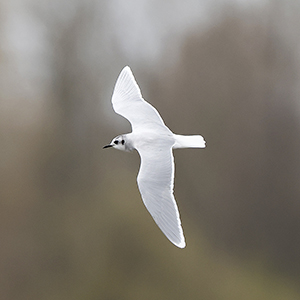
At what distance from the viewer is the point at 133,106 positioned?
1.10 m

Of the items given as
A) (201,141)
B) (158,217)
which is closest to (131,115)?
(201,141)

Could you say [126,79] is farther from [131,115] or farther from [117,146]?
[117,146]

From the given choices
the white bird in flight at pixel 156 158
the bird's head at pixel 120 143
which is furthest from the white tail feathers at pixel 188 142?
the bird's head at pixel 120 143

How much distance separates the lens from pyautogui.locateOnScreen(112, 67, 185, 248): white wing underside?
822 mm

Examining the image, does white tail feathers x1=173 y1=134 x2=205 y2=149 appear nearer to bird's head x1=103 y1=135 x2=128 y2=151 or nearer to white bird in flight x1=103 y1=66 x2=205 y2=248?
white bird in flight x1=103 y1=66 x2=205 y2=248

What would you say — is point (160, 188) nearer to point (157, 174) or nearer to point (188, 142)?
point (157, 174)

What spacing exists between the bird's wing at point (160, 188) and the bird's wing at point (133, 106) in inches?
3.7

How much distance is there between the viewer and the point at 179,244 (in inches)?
30.9

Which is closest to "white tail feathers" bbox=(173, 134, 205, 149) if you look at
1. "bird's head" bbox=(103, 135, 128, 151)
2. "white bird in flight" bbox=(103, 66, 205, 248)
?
"white bird in flight" bbox=(103, 66, 205, 248)

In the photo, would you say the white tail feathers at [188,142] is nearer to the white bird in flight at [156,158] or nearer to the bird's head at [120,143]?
the white bird in flight at [156,158]

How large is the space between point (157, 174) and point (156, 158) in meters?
0.04

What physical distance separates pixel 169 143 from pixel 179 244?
0.77 ft

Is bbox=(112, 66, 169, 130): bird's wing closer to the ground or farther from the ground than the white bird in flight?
farther from the ground

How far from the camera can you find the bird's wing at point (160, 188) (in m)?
0.82
